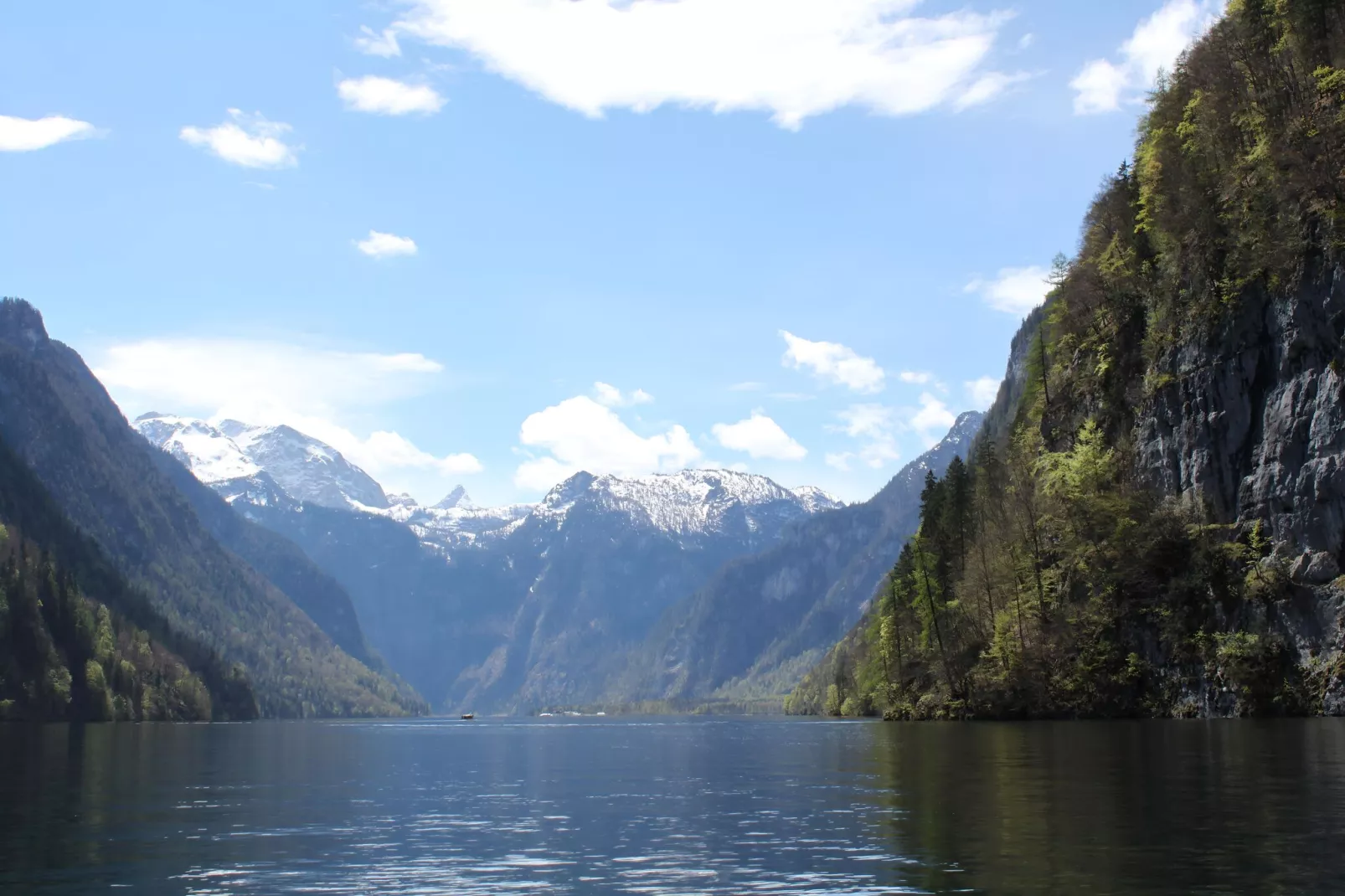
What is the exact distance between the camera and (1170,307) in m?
102

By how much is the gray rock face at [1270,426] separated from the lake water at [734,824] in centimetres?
2029

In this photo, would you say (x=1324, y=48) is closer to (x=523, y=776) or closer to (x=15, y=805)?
(x=523, y=776)

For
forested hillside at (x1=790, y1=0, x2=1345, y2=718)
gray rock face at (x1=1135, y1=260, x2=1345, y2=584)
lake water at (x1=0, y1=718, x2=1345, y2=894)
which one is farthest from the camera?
forested hillside at (x1=790, y1=0, x2=1345, y2=718)

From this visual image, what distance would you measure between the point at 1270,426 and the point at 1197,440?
792 cm

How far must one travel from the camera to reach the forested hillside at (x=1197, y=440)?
8356cm

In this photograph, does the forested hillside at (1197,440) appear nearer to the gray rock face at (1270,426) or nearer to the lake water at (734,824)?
the gray rock face at (1270,426)

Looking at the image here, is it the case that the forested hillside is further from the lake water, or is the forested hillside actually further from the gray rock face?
the lake water

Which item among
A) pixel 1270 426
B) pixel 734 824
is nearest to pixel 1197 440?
pixel 1270 426

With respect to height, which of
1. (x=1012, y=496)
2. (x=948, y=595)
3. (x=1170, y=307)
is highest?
(x=1170, y=307)

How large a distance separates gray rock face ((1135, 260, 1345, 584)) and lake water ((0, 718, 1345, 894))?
20293mm

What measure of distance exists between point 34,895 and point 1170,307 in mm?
96212

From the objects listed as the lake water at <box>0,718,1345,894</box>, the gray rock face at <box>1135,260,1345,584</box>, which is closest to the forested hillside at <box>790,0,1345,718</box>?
the gray rock face at <box>1135,260,1345,584</box>

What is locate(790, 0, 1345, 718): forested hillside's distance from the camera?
8356cm

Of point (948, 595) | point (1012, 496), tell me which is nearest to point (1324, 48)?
point (1012, 496)
